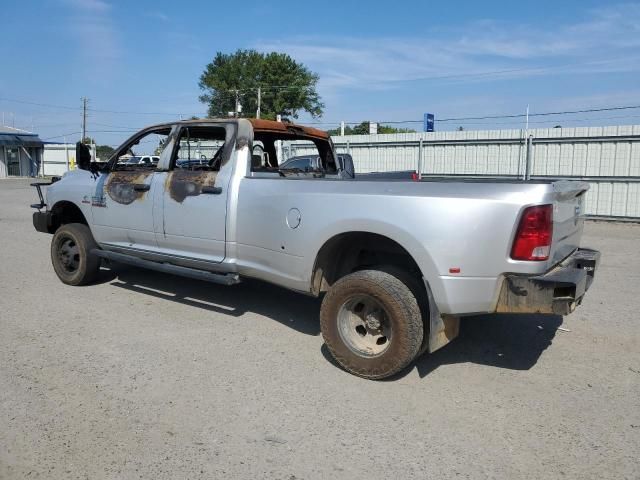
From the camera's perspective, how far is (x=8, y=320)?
17.8ft

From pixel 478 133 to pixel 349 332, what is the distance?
1373 cm

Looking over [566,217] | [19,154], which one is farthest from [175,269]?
[19,154]

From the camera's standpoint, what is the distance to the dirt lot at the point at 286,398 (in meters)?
3.03

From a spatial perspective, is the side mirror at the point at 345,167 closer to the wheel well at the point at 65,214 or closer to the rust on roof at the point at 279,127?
the rust on roof at the point at 279,127

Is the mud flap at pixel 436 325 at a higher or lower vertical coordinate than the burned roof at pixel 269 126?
lower

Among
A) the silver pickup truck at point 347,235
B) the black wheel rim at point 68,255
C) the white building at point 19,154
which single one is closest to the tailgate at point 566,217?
the silver pickup truck at point 347,235

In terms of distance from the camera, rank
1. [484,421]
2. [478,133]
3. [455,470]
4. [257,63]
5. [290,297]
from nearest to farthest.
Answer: [455,470] < [484,421] < [290,297] < [478,133] < [257,63]

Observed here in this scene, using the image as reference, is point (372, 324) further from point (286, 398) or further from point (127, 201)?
point (127, 201)

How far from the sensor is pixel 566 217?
4008mm

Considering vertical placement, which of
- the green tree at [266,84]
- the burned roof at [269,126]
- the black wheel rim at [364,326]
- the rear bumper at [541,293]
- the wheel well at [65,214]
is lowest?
the black wheel rim at [364,326]

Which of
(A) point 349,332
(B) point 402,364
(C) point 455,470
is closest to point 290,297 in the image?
(A) point 349,332

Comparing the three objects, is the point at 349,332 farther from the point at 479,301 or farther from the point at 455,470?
the point at 455,470

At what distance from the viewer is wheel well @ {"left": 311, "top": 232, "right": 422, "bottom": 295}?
4344 mm

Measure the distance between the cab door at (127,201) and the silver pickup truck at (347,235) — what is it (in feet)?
→ 0.06
